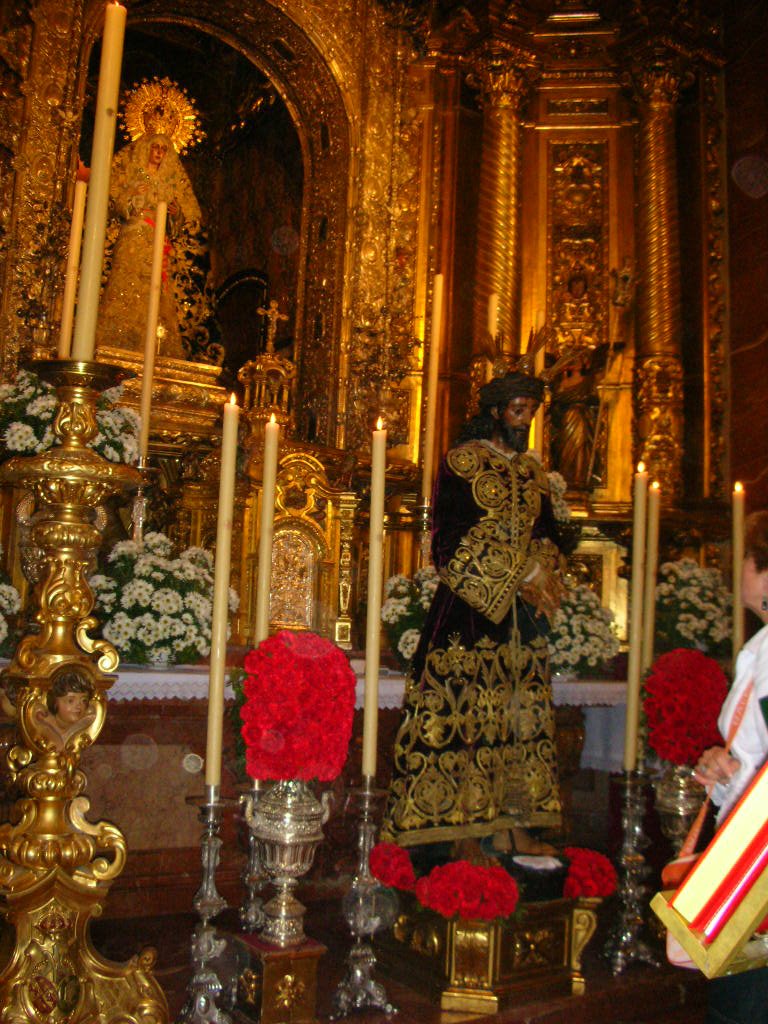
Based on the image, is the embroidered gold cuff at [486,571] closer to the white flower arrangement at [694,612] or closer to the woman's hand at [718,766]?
the woman's hand at [718,766]

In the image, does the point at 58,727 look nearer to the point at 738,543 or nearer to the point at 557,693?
the point at 738,543

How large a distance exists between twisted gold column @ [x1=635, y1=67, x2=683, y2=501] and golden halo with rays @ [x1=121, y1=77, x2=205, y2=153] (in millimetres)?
3229

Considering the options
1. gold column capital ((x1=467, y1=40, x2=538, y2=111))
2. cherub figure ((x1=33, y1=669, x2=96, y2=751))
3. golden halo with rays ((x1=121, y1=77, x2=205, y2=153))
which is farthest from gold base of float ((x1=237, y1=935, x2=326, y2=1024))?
gold column capital ((x1=467, y1=40, x2=538, y2=111))

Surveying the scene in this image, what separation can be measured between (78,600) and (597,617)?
3.42 m

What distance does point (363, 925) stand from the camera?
255 cm

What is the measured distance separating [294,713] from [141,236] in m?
4.89

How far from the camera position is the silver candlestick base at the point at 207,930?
2.24 metres

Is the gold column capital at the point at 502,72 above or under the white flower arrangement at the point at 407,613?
above

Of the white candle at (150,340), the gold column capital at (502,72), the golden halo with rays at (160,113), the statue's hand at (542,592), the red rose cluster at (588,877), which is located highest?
the gold column capital at (502,72)

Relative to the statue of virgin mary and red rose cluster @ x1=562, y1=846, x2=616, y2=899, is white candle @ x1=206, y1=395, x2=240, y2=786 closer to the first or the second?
red rose cluster @ x1=562, y1=846, x2=616, y2=899

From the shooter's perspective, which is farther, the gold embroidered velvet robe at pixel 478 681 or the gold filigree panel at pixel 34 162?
the gold filigree panel at pixel 34 162

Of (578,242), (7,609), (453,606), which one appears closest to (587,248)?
(578,242)

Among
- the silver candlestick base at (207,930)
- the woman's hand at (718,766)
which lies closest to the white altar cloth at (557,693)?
the silver candlestick base at (207,930)

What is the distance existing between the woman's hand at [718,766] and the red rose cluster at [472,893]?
909 mm
